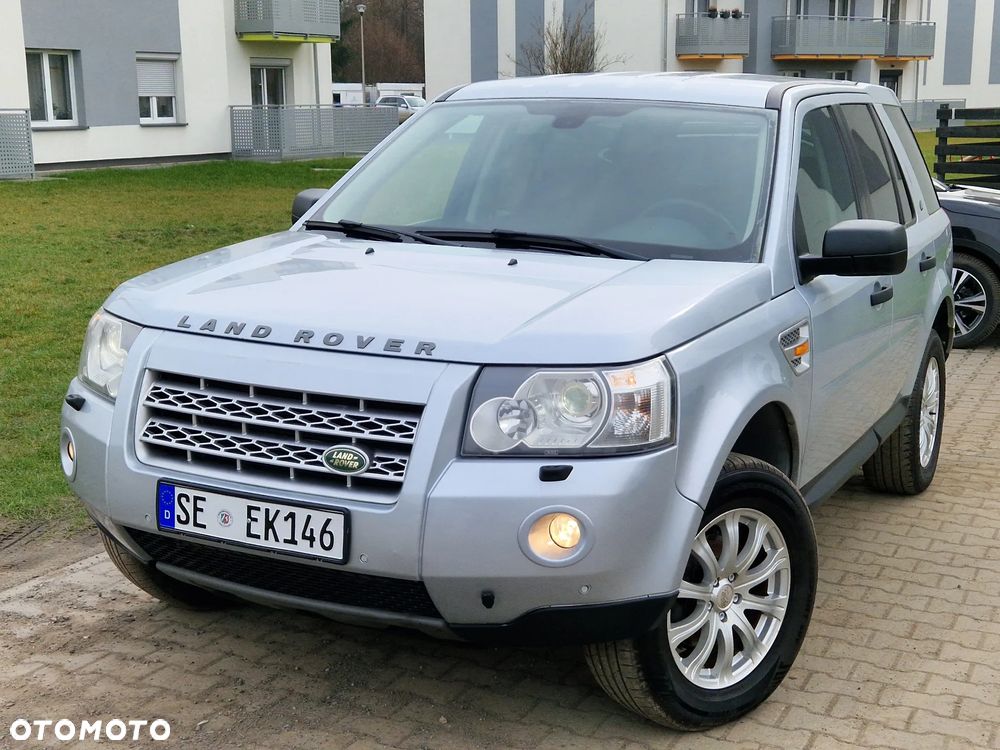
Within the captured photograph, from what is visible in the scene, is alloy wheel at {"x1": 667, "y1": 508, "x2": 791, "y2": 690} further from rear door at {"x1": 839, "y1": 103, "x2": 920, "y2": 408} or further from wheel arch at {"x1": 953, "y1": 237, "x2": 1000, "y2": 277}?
wheel arch at {"x1": 953, "y1": 237, "x2": 1000, "y2": 277}

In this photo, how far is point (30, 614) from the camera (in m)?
4.48

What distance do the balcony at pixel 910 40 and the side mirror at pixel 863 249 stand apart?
2198 inches

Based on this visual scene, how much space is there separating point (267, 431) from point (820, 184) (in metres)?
2.33

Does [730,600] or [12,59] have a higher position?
[12,59]

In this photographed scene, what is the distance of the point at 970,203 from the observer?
10.1m

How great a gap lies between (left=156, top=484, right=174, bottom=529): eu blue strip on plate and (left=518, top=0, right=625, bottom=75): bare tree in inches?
1549

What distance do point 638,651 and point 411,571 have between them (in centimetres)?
68

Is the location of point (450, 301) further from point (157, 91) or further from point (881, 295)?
point (157, 91)

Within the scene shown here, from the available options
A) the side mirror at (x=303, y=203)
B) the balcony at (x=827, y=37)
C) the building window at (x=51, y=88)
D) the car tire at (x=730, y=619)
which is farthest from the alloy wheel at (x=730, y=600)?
the balcony at (x=827, y=37)

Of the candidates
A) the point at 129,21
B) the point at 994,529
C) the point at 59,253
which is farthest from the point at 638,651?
the point at 129,21

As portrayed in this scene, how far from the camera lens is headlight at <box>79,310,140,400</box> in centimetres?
365

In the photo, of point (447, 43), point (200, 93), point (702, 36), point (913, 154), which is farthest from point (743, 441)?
point (447, 43)

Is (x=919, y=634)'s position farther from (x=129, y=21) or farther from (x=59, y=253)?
(x=129, y=21)

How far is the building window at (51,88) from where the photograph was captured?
2945cm
